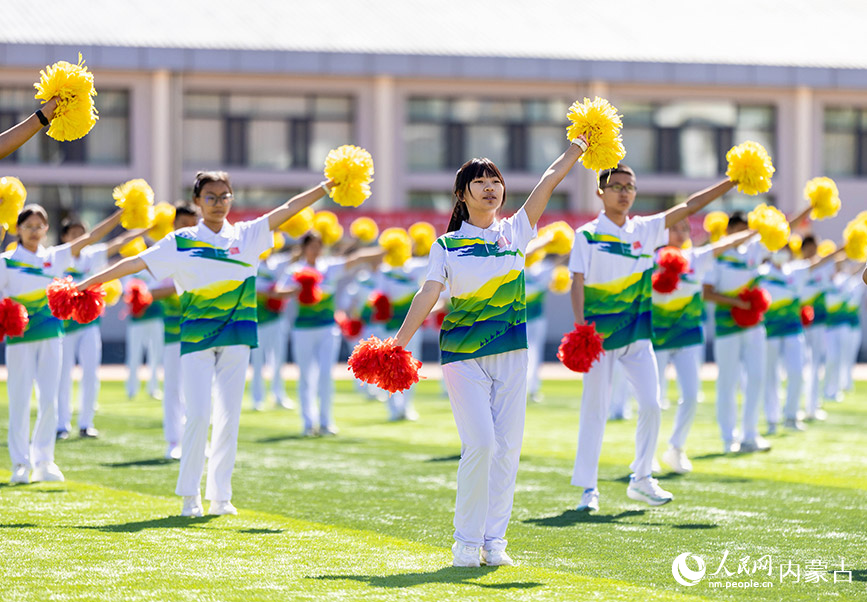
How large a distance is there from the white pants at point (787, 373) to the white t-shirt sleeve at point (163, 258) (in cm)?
800

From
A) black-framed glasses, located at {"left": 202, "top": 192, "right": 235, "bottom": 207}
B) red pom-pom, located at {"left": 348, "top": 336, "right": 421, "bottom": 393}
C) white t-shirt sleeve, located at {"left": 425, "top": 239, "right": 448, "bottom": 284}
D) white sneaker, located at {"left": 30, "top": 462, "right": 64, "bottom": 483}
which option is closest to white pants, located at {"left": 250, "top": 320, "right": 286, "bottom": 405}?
white sneaker, located at {"left": 30, "top": 462, "right": 64, "bottom": 483}

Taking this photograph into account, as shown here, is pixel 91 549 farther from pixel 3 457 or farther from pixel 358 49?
pixel 358 49

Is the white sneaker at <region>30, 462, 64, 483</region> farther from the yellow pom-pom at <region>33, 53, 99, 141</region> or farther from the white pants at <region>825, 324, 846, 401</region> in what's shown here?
the white pants at <region>825, 324, 846, 401</region>

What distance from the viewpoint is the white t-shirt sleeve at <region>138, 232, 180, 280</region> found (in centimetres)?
845

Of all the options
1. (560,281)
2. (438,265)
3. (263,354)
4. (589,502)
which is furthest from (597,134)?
(263,354)

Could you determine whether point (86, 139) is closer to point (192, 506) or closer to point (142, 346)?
point (142, 346)

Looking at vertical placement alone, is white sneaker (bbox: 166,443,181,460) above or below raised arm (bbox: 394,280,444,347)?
below

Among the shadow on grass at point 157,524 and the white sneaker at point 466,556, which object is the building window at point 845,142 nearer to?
the shadow on grass at point 157,524

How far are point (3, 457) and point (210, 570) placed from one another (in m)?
5.97

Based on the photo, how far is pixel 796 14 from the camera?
38.7m

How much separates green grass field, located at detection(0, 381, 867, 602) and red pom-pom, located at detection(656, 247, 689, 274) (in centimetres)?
172

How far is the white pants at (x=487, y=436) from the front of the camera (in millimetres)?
6803

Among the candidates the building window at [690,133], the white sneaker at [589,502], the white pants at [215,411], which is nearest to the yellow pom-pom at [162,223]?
the white pants at [215,411]

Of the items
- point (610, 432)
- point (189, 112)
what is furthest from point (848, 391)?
point (189, 112)
